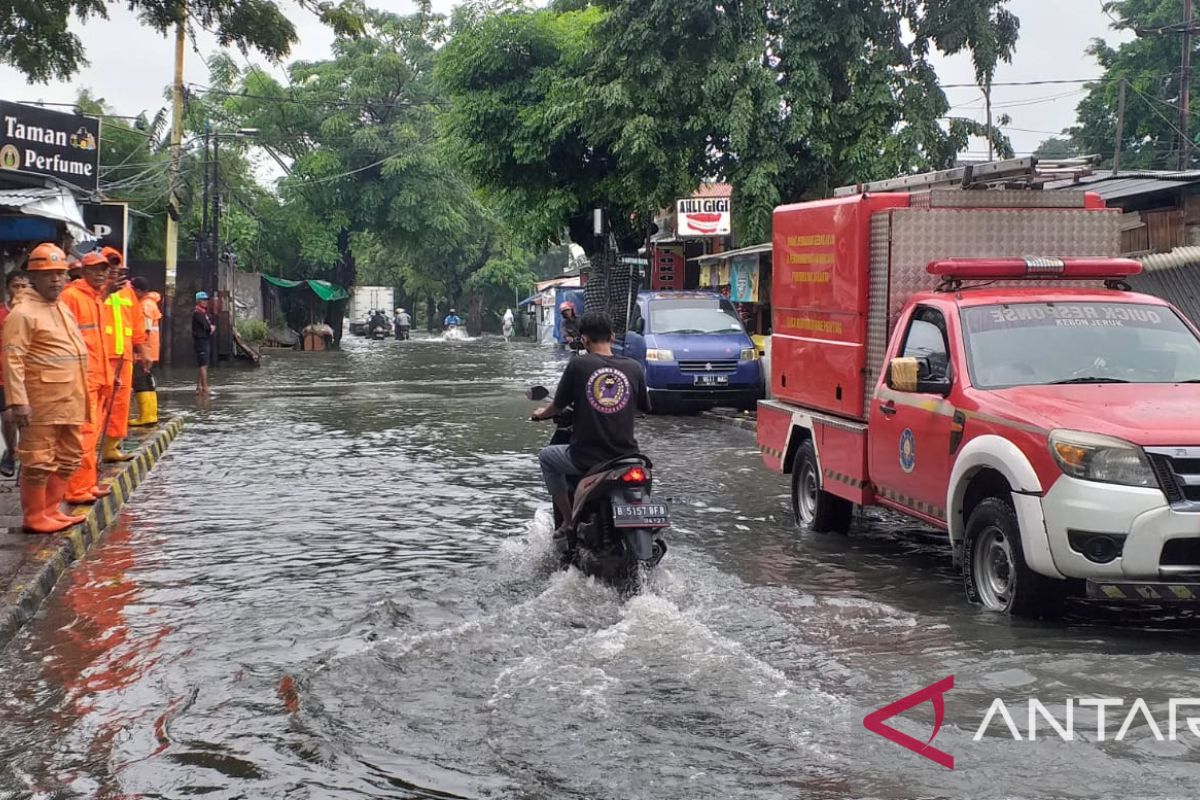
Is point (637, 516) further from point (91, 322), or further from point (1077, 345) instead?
point (91, 322)

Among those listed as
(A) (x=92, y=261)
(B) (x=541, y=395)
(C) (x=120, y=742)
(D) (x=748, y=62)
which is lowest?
(C) (x=120, y=742)

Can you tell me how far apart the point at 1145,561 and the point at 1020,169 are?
3.83 metres

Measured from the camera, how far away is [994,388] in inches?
295

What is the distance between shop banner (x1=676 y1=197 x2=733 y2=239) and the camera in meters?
25.9

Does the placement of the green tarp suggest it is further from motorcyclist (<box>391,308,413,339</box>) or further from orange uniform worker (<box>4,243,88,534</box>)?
orange uniform worker (<box>4,243,88,534</box>)

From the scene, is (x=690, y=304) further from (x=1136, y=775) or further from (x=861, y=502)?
(x=1136, y=775)

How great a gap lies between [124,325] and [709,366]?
9227 millimetres

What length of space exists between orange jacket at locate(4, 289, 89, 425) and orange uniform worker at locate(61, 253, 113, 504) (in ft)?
2.39

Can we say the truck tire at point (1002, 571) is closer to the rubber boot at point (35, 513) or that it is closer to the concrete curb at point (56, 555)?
the concrete curb at point (56, 555)

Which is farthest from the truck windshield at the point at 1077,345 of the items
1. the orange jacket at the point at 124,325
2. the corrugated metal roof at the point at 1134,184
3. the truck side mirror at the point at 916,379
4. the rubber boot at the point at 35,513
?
the corrugated metal roof at the point at 1134,184

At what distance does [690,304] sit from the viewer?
2172 cm

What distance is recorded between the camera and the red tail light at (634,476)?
7.36 meters

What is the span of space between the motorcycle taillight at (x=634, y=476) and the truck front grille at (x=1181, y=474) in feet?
8.52

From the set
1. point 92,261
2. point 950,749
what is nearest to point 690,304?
point 92,261
